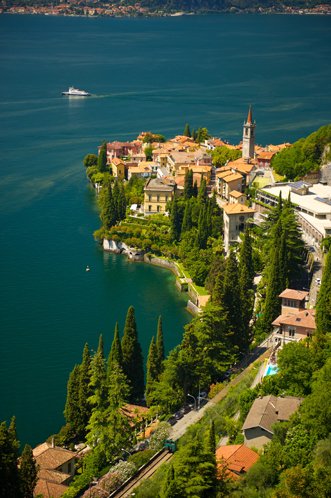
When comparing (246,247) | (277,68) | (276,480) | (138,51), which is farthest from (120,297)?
(138,51)

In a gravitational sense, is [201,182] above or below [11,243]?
above

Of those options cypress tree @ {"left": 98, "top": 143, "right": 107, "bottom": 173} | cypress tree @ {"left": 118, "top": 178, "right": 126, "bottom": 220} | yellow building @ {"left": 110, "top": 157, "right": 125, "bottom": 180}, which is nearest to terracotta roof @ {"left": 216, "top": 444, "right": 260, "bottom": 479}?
cypress tree @ {"left": 118, "top": 178, "right": 126, "bottom": 220}

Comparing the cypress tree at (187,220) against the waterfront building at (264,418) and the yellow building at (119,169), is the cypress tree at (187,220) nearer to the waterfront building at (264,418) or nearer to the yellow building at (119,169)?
the yellow building at (119,169)

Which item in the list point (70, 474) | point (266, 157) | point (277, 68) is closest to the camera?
point (70, 474)

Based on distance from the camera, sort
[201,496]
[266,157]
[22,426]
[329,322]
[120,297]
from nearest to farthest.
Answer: [201,496] → [329,322] → [22,426] → [120,297] → [266,157]

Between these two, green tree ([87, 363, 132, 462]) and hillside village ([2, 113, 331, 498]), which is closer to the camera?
hillside village ([2, 113, 331, 498])

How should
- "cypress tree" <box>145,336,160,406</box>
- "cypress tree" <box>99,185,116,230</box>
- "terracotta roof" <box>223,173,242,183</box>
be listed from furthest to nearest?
"cypress tree" <box>99,185,116,230</box> < "terracotta roof" <box>223,173,242,183</box> < "cypress tree" <box>145,336,160,406</box>

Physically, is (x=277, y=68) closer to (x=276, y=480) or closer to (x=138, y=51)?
(x=138, y=51)

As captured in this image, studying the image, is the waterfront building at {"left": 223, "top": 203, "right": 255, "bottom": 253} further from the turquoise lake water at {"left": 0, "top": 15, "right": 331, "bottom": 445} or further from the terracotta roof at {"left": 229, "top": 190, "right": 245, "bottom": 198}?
the turquoise lake water at {"left": 0, "top": 15, "right": 331, "bottom": 445}
